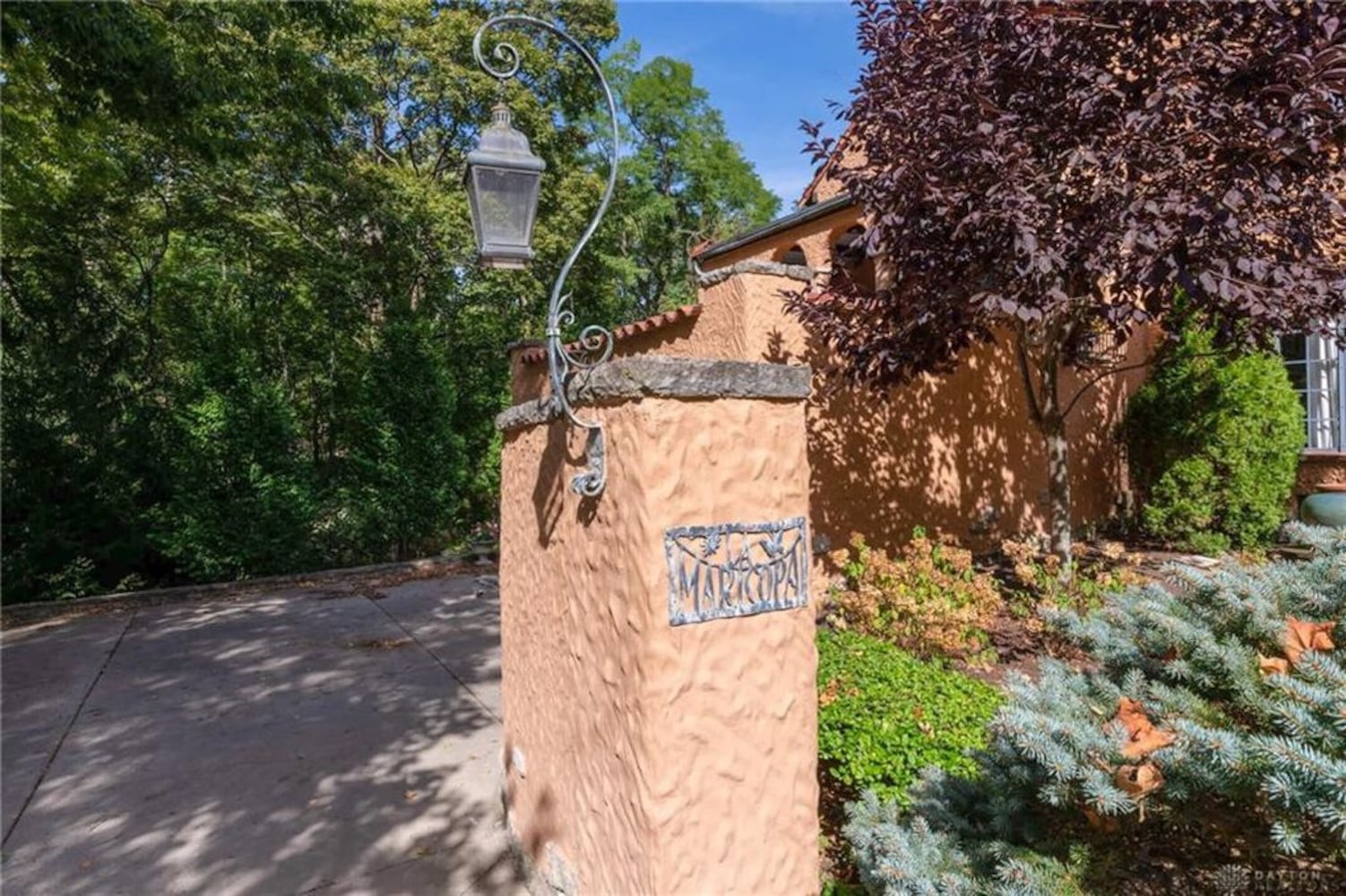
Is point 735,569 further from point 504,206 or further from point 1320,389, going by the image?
point 1320,389

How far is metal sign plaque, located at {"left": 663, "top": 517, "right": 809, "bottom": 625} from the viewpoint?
1956 mm

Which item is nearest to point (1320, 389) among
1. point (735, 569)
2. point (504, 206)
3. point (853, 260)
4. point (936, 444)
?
point (936, 444)

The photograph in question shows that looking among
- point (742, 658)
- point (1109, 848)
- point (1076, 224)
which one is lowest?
point (1109, 848)

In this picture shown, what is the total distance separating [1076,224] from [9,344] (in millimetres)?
10880

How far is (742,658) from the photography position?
2.08 m

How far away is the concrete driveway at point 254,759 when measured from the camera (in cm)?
293

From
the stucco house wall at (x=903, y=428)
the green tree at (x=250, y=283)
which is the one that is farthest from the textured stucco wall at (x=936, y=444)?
the green tree at (x=250, y=283)

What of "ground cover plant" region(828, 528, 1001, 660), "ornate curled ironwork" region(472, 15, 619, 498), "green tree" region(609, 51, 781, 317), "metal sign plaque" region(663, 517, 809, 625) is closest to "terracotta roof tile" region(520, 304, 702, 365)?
"ground cover plant" region(828, 528, 1001, 660)

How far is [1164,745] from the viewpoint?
153cm

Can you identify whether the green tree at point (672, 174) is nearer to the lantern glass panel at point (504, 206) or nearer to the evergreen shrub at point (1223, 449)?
the evergreen shrub at point (1223, 449)

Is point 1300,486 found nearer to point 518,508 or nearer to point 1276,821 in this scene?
point 1276,821

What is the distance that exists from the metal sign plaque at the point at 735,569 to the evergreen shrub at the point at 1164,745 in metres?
0.70

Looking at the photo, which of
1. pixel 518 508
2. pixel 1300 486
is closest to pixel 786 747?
pixel 518 508

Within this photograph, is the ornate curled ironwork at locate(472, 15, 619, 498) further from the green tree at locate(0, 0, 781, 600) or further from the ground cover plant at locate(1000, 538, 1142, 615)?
the green tree at locate(0, 0, 781, 600)
